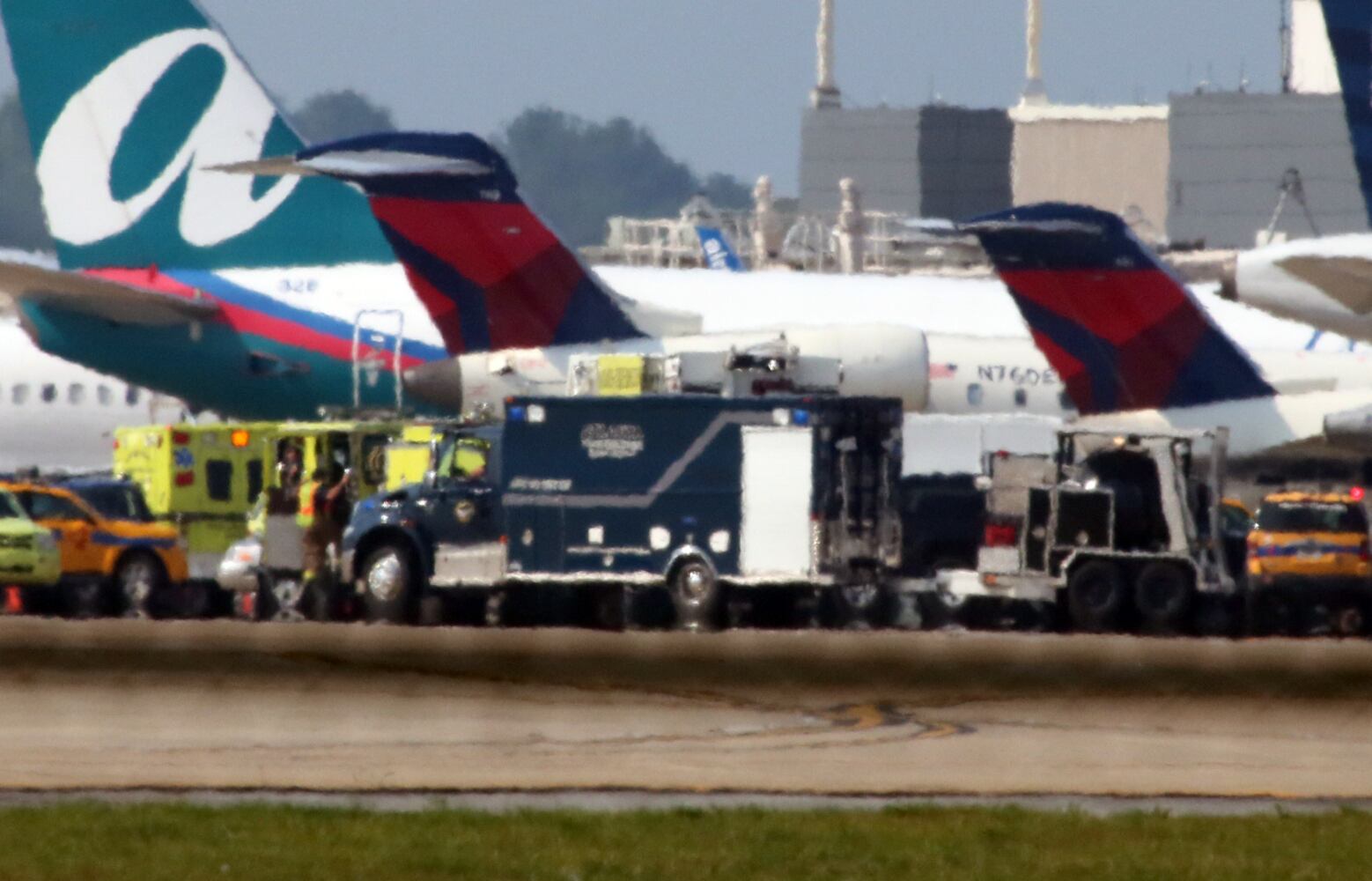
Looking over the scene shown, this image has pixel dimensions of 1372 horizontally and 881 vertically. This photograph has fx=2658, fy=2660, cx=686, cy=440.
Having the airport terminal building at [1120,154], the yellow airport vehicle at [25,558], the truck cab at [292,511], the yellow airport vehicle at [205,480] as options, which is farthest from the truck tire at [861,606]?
the airport terminal building at [1120,154]

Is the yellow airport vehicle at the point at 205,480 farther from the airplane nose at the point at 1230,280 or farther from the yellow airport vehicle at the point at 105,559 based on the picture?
the airplane nose at the point at 1230,280

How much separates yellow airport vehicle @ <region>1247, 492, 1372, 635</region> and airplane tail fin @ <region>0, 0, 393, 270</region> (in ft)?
55.2

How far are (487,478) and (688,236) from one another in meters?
65.8

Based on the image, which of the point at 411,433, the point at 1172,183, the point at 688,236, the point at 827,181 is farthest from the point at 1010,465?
the point at 827,181

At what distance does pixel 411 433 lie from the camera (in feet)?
113

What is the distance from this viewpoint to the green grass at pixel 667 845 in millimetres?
13211

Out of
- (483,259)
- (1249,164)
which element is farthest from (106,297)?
(1249,164)

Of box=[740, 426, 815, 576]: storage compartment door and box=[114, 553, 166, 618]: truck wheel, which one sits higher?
box=[740, 426, 815, 576]: storage compartment door

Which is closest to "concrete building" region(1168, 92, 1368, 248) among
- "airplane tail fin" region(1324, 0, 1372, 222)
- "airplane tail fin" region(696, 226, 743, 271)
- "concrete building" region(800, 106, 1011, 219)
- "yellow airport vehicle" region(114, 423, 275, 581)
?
"concrete building" region(800, 106, 1011, 219)

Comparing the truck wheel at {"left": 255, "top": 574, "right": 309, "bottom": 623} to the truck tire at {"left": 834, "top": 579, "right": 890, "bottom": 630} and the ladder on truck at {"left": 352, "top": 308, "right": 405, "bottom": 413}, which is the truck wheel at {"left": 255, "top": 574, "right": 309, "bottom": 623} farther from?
the ladder on truck at {"left": 352, "top": 308, "right": 405, "bottom": 413}

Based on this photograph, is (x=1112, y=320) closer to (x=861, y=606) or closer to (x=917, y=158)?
(x=861, y=606)

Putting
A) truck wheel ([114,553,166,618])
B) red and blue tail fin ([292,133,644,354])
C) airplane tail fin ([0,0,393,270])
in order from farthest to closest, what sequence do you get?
airplane tail fin ([0,0,393,270]), red and blue tail fin ([292,133,644,354]), truck wheel ([114,553,166,618])

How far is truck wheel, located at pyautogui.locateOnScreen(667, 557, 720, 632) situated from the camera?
29234mm

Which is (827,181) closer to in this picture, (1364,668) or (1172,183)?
(1172,183)
